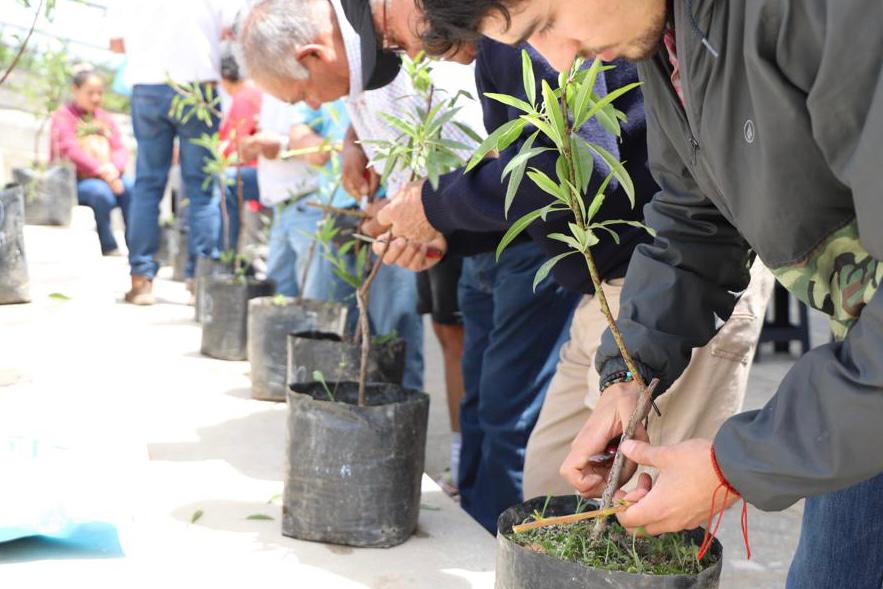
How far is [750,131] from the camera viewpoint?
4.04ft

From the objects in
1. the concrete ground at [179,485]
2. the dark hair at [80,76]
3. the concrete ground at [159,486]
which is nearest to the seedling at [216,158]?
the concrete ground at [179,485]

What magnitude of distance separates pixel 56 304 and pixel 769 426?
2.69 meters

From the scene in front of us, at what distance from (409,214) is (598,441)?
3.41ft

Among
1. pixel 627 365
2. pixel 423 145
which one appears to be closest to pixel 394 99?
pixel 423 145

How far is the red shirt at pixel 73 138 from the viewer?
25.2 ft

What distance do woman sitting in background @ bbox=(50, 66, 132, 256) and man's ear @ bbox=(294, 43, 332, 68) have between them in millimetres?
5191

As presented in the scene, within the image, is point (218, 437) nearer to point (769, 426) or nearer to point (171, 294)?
point (769, 426)

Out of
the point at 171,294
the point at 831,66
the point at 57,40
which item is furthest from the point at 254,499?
the point at 171,294

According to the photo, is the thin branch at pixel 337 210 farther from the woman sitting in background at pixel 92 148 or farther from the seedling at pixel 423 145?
the woman sitting in background at pixel 92 148

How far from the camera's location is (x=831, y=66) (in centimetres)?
109

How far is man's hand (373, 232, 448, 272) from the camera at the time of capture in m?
2.69

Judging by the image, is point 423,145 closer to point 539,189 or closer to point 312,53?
point 539,189

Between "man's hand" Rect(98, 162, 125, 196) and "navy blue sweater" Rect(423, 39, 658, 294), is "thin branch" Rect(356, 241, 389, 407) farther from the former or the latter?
"man's hand" Rect(98, 162, 125, 196)

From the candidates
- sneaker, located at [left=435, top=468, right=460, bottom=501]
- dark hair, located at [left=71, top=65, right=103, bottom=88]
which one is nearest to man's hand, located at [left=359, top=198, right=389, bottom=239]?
sneaker, located at [left=435, top=468, right=460, bottom=501]
